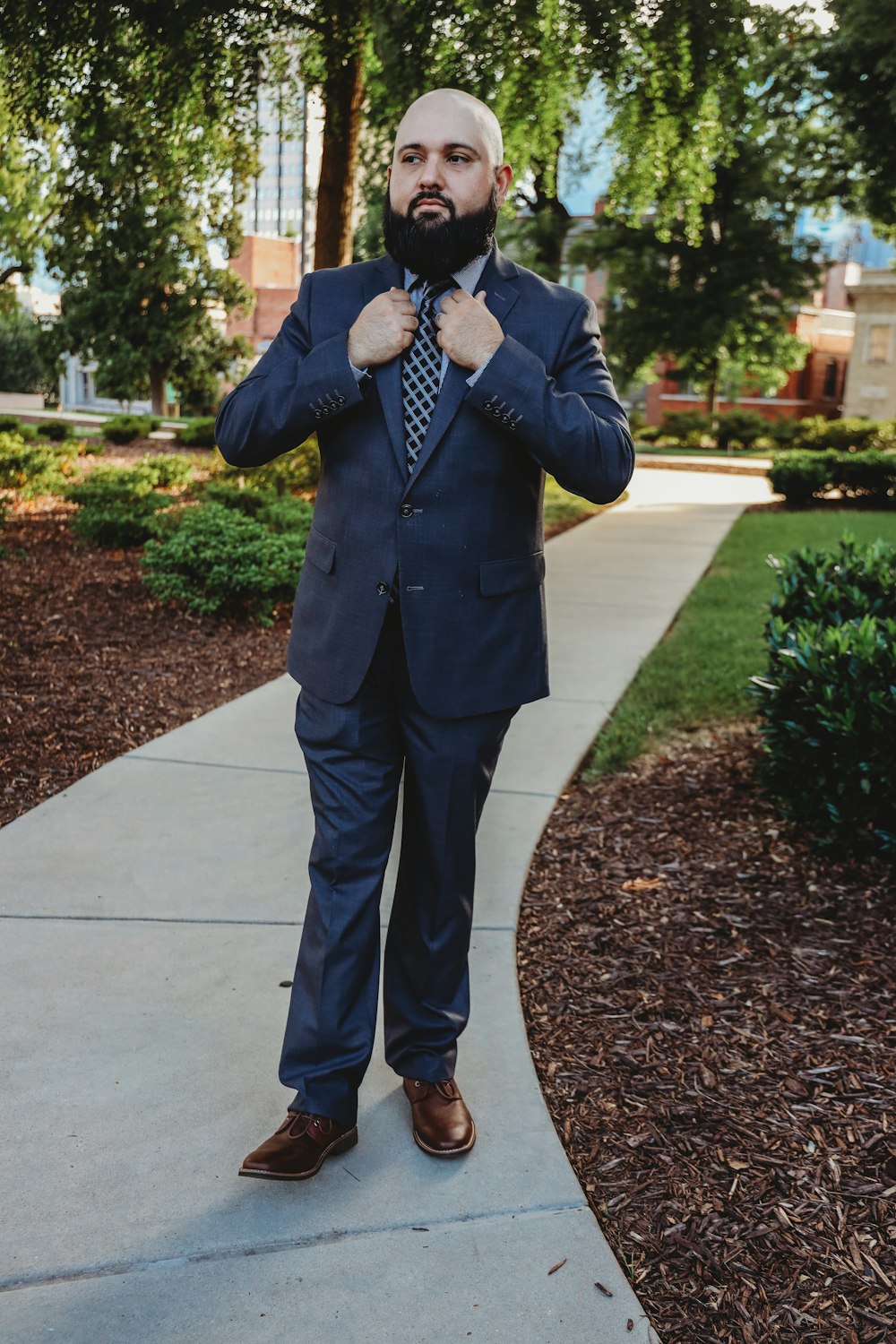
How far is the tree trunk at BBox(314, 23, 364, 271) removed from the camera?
9312mm

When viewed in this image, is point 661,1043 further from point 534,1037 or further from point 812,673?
point 812,673

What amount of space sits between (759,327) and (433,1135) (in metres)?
33.0

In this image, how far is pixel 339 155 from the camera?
390 inches

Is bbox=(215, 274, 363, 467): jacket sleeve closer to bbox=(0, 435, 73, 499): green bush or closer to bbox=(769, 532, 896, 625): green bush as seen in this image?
bbox=(769, 532, 896, 625): green bush

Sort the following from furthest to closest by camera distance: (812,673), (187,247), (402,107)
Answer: (187,247)
(402,107)
(812,673)

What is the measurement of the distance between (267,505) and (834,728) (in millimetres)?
6910

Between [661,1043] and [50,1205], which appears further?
[661,1043]

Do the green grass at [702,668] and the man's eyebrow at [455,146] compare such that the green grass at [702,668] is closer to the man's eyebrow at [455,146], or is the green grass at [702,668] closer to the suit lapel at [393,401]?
the suit lapel at [393,401]

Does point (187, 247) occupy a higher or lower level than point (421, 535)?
higher

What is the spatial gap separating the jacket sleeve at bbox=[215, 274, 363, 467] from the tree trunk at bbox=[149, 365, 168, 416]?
3911 centimetres

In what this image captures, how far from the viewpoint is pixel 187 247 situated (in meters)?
36.1

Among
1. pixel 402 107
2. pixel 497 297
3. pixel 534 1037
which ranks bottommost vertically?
pixel 534 1037

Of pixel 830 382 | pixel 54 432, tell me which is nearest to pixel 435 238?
pixel 54 432

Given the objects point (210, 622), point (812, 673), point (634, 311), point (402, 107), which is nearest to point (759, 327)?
point (634, 311)
